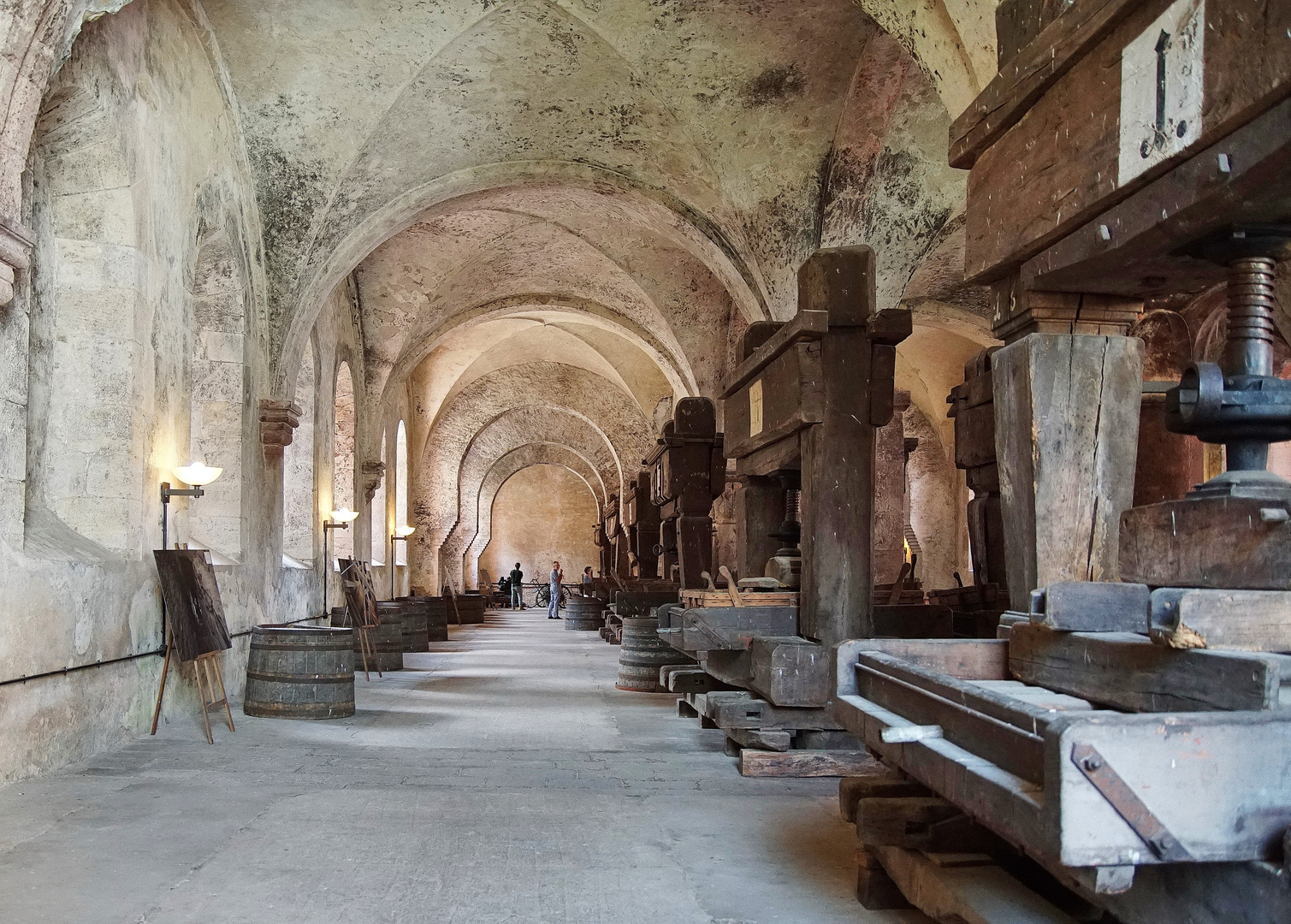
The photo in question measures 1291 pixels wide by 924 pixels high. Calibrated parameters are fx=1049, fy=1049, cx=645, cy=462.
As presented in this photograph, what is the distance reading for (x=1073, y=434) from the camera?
11.8 ft

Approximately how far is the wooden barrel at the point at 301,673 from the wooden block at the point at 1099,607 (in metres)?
6.04

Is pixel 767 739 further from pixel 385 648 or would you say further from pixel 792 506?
pixel 385 648

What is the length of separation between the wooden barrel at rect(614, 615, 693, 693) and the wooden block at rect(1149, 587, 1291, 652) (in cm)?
769

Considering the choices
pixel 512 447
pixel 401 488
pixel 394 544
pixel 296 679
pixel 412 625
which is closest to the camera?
pixel 296 679

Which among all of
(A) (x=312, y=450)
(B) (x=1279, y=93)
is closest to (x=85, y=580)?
(B) (x=1279, y=93)

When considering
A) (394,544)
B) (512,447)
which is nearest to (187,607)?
(394,544)

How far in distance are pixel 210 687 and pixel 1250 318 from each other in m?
7.77

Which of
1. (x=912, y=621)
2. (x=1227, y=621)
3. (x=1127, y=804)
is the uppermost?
(x=1227, y=621)

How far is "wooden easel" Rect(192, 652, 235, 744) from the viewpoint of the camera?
6.76m

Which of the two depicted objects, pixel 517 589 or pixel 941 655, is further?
pixel 517 589

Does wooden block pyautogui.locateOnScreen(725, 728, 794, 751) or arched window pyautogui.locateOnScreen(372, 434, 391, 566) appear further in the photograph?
arched window pyautogui.locateOnScreen(372, 434, 391, 566)

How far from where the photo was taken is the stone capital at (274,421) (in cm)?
1041

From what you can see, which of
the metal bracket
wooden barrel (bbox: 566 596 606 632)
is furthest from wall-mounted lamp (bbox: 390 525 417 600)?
the metal bracket

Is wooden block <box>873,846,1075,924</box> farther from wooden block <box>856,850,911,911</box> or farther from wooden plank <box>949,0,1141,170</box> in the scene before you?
wooden plank <box>949,0,1141,170</box>
